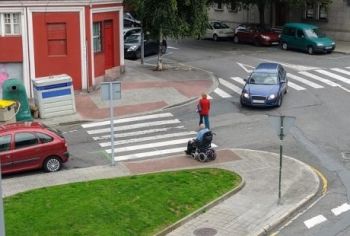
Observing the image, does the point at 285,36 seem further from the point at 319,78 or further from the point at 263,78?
the point at 263,78

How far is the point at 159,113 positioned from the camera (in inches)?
1089

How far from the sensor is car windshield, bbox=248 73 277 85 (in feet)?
94.3

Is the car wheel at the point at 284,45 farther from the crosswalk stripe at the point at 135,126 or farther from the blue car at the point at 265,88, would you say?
the crosswalk stripe at the point at 135,126

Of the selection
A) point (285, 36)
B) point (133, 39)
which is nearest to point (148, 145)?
point (133, 39)

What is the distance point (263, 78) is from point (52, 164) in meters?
12.2

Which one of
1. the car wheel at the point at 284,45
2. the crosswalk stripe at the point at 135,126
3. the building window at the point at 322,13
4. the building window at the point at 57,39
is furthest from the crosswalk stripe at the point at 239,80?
the building window at the point at 322,13

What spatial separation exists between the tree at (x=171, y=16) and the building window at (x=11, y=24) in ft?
23.5

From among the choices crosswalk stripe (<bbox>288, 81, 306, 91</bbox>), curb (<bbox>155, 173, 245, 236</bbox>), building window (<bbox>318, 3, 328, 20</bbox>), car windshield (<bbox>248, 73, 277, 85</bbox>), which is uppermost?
building window (<bbox>318, 3, 328, 20</bbox>)

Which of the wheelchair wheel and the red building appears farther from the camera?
the red building

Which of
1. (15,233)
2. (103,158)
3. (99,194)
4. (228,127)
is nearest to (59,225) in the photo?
(15,233)

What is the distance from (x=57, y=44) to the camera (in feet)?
102

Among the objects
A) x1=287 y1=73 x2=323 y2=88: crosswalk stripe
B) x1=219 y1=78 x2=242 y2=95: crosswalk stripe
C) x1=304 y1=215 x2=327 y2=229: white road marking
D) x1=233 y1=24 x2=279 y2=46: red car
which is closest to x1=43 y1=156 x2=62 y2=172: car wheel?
x1=304 y1=215 x2=327 y2=229: white road marking

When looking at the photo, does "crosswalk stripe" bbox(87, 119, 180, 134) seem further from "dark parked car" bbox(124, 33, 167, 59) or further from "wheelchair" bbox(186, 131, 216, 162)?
"dark parked car" bbox(124, 33, 167, 59)

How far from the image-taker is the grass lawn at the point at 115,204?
1420 cm
